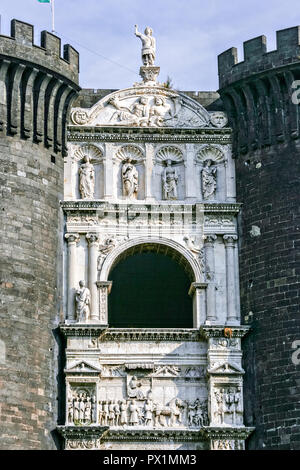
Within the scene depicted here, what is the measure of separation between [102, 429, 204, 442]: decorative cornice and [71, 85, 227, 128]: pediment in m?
7.34

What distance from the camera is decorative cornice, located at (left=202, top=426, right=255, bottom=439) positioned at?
34625mm

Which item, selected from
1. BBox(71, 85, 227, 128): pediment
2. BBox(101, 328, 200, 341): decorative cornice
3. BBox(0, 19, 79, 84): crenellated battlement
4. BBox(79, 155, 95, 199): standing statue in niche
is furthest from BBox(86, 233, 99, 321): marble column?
BBox(0, 19, 79, 84): crenellated battlement

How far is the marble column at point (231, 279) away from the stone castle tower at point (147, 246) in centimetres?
3

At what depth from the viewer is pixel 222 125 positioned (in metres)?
37.9

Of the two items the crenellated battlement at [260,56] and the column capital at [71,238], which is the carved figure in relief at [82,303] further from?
the crenellated battlement at [260,56]

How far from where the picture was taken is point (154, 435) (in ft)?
114

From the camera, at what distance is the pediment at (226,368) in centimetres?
3528

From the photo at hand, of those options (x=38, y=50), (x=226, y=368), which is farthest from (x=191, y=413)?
(x=38, y=50)

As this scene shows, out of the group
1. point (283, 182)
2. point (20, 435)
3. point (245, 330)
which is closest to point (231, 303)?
point (245, 330)

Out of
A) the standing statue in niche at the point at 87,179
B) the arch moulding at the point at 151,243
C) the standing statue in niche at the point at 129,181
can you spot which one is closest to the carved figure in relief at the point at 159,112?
the standing statue in niche at the point at 129,181

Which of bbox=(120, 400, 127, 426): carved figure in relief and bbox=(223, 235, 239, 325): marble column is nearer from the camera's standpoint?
bbox=(120, 400, 127, 426): carved figure in relief

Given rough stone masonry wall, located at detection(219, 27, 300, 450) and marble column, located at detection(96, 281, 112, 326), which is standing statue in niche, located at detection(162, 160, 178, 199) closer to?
rough stone masonry wall, located at detection(219, 27, 300, 450)

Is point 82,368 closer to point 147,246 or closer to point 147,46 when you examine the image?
point 147,246

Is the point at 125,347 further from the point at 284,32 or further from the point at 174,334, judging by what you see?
the point at 284,32
